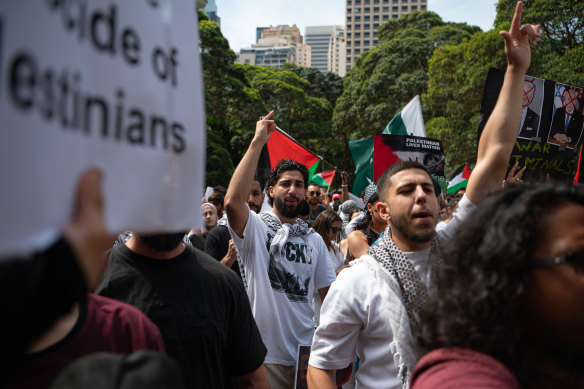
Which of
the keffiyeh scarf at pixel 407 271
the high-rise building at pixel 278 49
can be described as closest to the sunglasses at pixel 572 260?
the keffiyeh scarf at pixel 407 271

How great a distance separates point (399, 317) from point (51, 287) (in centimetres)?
160

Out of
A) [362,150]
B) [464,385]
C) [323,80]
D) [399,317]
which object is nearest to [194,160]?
[464,385]

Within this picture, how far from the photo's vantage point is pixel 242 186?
9.94 ft

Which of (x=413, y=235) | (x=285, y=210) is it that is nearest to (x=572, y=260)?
(x=413, y=235)

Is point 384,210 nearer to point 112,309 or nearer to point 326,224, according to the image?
point 112,309

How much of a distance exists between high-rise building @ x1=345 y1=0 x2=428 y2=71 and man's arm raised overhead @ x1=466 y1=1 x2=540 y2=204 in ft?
365

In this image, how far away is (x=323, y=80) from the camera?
1820 inches

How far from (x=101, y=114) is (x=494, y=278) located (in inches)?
44.0

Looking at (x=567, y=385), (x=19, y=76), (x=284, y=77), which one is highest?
(x=284, y=77)

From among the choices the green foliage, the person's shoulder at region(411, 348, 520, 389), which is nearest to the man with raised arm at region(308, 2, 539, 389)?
the person's shoulder at region(411, 348, 520, 389)

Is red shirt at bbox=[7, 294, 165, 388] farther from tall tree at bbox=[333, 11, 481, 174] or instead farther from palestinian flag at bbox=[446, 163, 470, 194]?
tall tree at bbox=[333, 11, 481, 174]

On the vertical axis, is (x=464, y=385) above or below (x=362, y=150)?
below

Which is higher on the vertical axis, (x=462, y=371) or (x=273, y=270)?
(x=462, y=371)

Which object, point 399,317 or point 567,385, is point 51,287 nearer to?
point 567,385
